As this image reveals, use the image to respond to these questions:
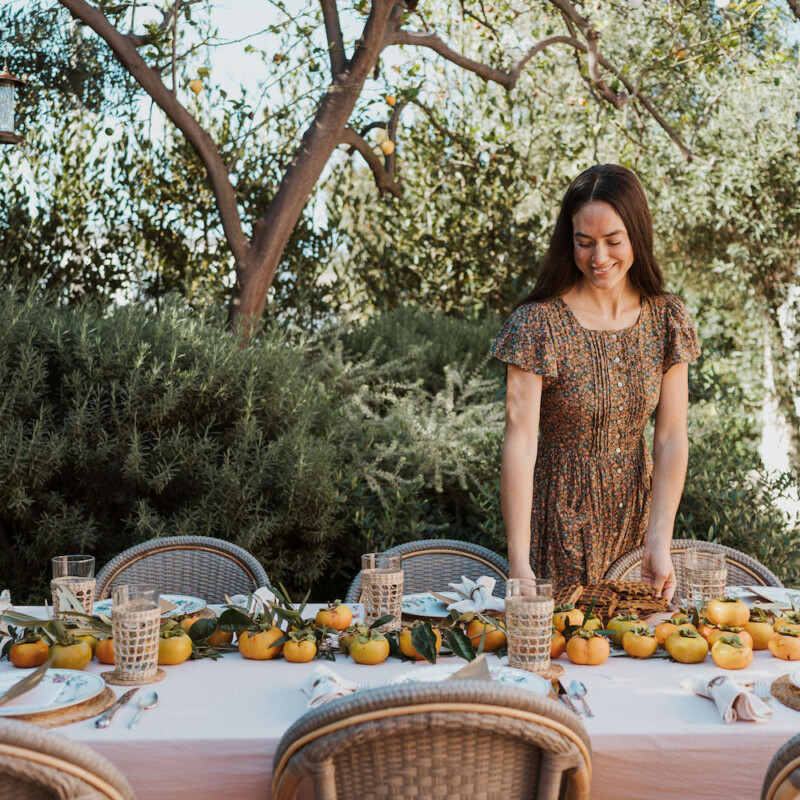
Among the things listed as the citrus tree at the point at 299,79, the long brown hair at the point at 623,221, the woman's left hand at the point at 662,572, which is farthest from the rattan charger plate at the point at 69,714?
the citrus tree at the point at 299,79

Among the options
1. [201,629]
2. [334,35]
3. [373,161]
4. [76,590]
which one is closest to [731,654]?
[201,629]

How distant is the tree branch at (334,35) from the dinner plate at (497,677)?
3874 mm

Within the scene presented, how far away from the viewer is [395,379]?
5699 mm

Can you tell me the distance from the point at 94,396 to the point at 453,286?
3.76m

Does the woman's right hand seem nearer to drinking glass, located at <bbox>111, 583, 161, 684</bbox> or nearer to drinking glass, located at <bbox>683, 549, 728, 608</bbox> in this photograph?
drinking glass, located at <bbox>683, 549, 728, 608</bbox>

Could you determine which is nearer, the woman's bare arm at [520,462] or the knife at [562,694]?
the knife at [562,694]

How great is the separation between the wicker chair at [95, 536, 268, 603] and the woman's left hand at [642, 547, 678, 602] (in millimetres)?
1085

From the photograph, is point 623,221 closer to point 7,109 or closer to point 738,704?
point 738,704

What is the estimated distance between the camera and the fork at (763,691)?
1571 mm

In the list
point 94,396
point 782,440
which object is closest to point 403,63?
point 94,396

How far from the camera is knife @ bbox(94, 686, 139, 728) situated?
1.44 meters

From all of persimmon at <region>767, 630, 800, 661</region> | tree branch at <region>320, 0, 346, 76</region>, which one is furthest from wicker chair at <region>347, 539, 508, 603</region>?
tree branch at <region>320, 0, 346, 76</region>

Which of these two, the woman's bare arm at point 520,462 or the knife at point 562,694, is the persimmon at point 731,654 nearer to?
the knife at point 562,694

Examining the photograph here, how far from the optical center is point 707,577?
6.63 ft
